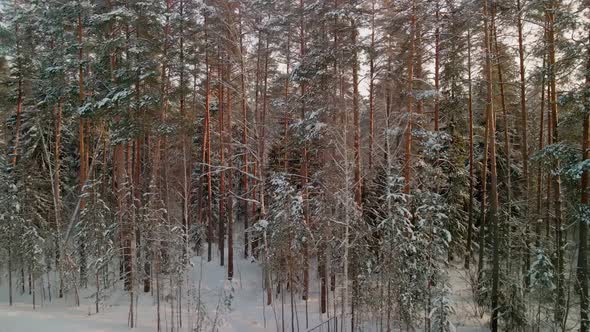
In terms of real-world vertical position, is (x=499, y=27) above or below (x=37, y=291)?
above

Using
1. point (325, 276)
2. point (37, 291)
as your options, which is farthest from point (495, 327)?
point (37, 291)

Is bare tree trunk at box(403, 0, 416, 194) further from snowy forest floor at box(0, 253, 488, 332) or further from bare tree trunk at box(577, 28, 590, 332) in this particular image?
bare tree trunk at box(577, 28, 590, 332)

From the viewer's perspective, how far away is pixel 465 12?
12.3 meters

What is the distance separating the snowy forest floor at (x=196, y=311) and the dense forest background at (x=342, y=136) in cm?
75

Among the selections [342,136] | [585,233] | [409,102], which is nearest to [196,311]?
[342,136]

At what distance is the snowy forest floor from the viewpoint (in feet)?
43.1

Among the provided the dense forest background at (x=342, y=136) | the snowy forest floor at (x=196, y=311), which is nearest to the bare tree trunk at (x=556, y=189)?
the dense forest background at (x=342, y=136)

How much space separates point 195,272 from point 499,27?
16.3 meters

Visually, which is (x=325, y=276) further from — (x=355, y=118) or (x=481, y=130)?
(x=481, y=130)

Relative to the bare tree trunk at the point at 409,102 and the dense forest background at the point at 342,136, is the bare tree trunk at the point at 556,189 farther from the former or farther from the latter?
the bare tree trunk at the point at 409,102

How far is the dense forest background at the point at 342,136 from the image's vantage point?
11.0 m

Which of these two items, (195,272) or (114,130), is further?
(195,272)

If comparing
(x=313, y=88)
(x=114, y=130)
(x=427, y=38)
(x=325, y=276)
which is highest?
(x=427, y=38)

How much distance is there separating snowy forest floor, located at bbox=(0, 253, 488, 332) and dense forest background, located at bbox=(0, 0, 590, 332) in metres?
0.75
